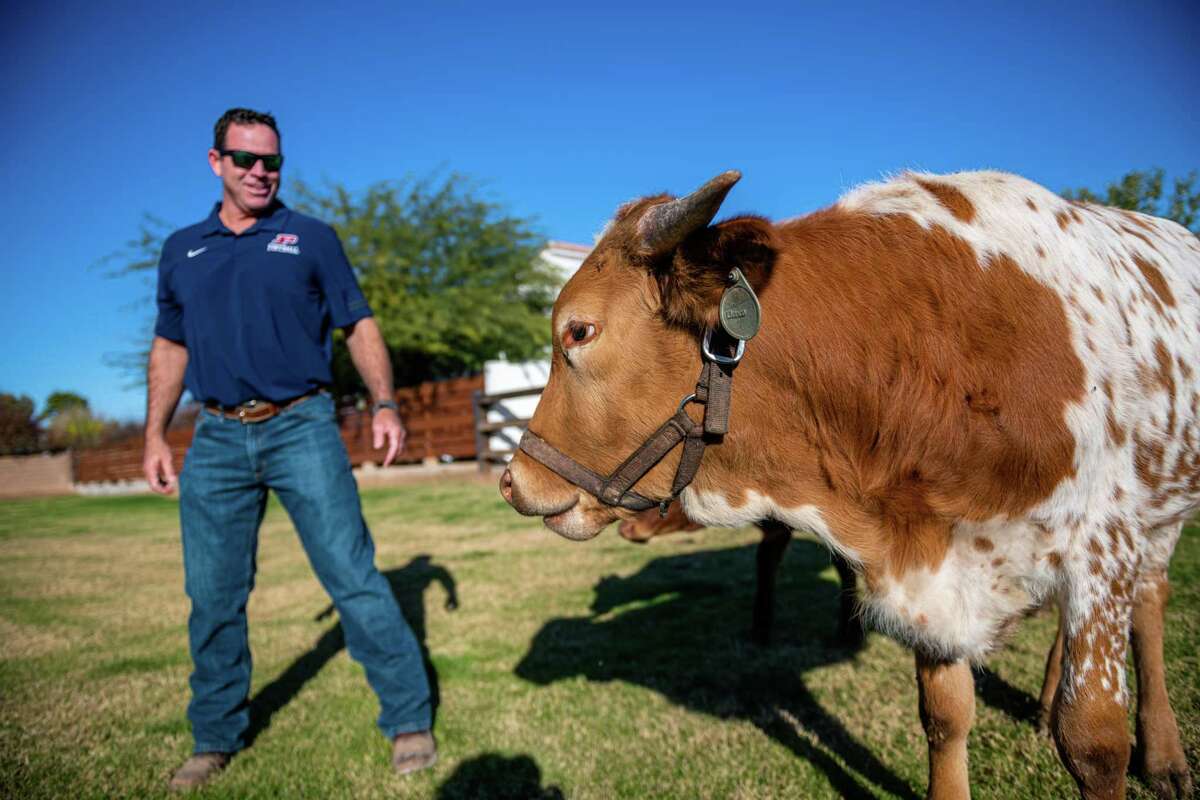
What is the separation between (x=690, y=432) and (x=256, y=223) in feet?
7.92

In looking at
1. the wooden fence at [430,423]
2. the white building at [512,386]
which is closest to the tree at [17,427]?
the wooden fence at [430,423]

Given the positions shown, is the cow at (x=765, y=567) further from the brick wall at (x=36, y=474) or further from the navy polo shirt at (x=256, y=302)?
the brick wall at (x=36, y=474)

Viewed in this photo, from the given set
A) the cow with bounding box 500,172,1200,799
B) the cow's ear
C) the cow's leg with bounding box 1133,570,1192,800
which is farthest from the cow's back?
the cow's leg with bounding box 1133,570,1192,800

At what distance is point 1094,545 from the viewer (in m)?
1.87

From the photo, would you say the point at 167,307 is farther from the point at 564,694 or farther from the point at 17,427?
the point at 17,427

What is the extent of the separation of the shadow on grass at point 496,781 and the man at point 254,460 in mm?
209

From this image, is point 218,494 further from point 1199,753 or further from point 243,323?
point 1199,753

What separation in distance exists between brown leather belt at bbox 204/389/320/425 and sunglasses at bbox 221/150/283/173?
3.59ft

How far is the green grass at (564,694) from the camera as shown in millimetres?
2742

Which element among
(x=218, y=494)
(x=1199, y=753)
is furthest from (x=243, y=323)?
(x=1199, y=753)

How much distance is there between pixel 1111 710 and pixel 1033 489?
2.14 feet

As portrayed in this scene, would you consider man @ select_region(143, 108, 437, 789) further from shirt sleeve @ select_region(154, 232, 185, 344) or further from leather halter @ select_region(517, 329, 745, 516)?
leather halter @ select_region(517, 329, 745, 516)

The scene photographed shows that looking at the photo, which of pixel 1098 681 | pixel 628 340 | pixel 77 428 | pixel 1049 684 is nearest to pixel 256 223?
pixel 628 340

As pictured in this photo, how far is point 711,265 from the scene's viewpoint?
6.36 feet
